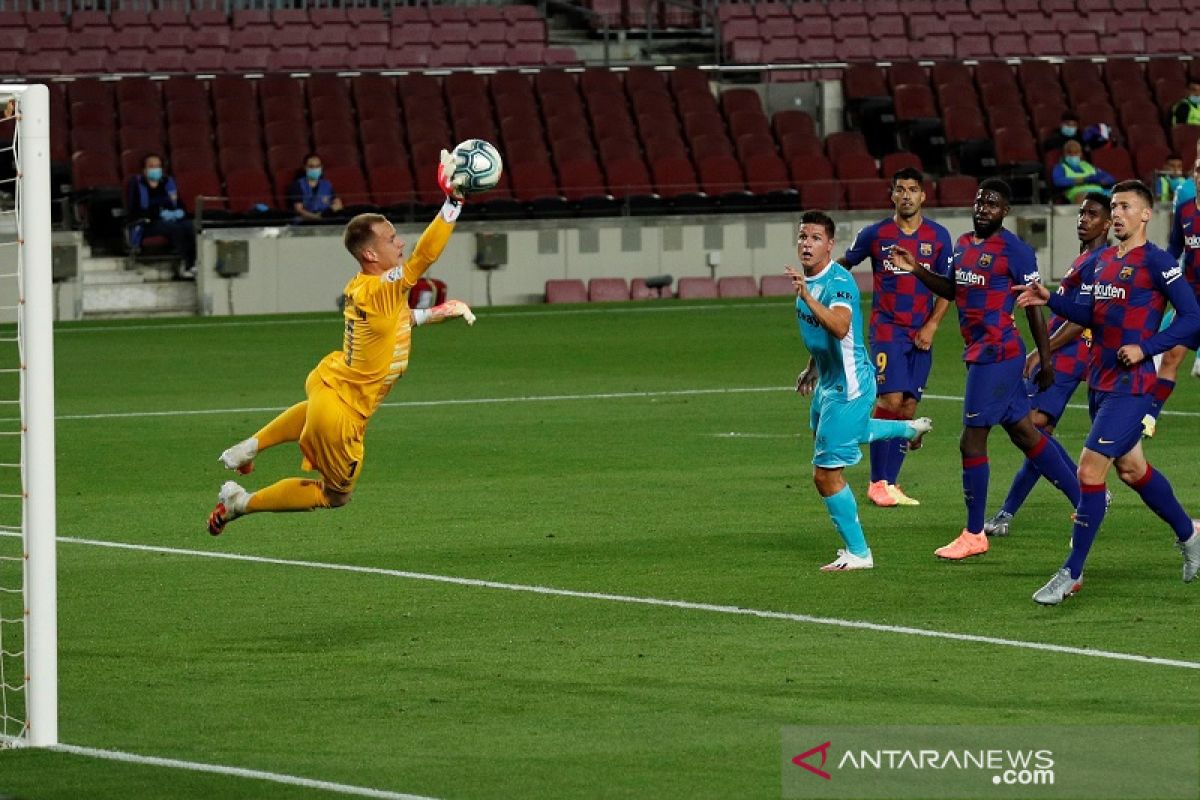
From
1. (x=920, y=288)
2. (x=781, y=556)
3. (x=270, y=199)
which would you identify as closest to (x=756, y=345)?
(x=270, y=199)

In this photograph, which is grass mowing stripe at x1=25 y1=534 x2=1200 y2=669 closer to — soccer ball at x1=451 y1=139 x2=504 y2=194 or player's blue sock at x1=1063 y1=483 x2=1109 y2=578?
player's blue sock at x1=1063 y1=483 x2=1109 y2=578

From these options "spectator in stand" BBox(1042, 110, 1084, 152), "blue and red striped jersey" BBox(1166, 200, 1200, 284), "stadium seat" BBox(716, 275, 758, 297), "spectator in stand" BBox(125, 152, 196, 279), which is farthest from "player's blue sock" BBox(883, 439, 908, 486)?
"spectator in stand" BBox(1042, 110, 1084, 152)

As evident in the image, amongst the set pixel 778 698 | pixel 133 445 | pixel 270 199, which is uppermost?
pixel 270 199

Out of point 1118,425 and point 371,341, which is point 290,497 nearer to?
point 371,341

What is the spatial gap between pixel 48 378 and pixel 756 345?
17.1 metres

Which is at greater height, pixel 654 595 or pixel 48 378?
pixel 48 378

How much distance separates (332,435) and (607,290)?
785 inches

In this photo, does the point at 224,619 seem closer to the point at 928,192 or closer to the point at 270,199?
the point at 270,199

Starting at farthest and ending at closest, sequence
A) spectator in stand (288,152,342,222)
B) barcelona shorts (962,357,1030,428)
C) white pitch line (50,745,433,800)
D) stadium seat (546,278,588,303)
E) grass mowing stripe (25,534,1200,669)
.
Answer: stadium seat (546,278,588,303), spectator in stand (288,152,342,222), barcelona shorts (962,357,1030,428), grass mowing stripe (25,534,1200,669), white pitch line (50,745,433,800)

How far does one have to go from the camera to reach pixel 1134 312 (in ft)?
34.1

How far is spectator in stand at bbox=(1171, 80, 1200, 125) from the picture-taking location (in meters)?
33.4

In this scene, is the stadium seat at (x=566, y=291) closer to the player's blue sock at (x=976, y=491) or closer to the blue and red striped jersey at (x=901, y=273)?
the blue and red striped jersey at (x=901, y=273)

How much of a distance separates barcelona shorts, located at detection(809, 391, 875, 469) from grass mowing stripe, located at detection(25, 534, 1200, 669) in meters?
1.20

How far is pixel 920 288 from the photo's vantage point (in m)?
13.8
